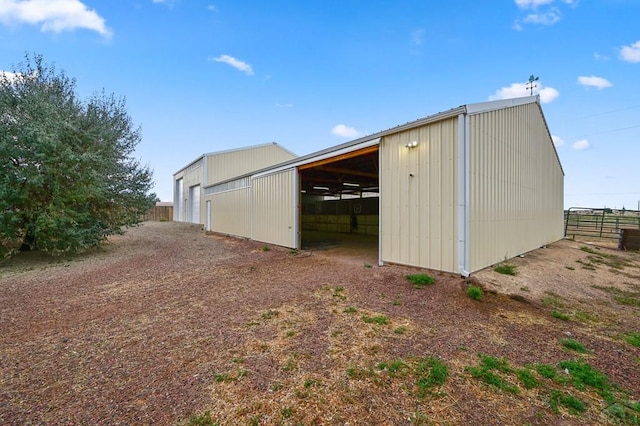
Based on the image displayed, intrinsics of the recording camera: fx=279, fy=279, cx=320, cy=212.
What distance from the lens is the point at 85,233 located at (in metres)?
8.33

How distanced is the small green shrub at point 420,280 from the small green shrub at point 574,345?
2234 millimetres

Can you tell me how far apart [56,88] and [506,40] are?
54.1 feet

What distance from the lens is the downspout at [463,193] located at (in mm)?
5426

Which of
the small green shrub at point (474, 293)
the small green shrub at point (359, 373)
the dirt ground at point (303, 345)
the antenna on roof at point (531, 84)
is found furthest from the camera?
the antenna on roof at point (531, 84)

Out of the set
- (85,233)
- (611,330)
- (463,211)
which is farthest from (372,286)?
(85,233)

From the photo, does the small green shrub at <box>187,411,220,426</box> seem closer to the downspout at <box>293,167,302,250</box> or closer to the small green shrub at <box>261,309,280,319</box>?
the small green shrub at <box>261,309,280,319</box>

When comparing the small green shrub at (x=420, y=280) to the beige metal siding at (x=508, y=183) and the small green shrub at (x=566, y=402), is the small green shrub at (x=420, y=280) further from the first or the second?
the small green shrub at (x=566, y=402)

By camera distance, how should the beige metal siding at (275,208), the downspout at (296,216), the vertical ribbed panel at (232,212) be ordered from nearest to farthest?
the downspout at (296,216), the beige metal siding at (275,208), the vertical ribbed panel at (232,212)

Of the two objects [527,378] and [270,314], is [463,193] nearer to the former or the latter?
[527,378]

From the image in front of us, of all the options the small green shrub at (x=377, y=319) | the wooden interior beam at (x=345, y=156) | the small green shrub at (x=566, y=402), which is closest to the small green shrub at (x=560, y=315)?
the small green shrub at (x=566, y=402)

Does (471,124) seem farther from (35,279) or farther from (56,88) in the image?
(56,88)

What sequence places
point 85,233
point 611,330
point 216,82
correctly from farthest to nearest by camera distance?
1. point 216,82
2. point 85,233
3. point 611,330

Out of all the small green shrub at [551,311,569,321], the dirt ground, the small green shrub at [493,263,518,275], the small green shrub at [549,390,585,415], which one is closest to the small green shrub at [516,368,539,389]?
the dirt ground

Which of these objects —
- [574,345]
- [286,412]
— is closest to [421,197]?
[574,345]
